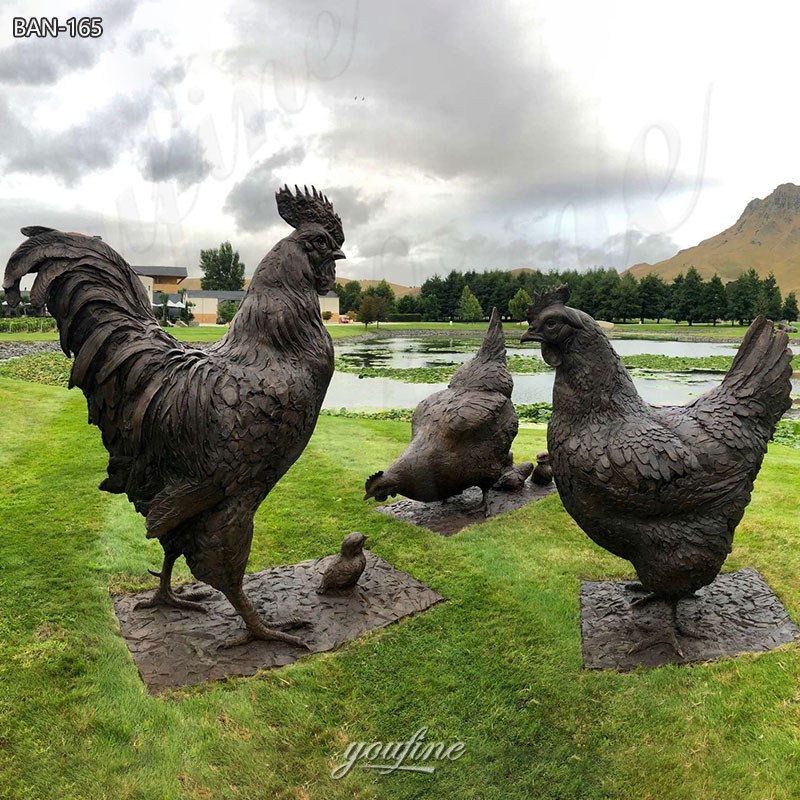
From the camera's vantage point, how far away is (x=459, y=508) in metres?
6.71

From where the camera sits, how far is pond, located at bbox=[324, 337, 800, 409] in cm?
1559

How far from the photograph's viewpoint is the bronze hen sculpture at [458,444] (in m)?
5.91

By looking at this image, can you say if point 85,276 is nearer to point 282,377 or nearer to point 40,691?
point 282,377

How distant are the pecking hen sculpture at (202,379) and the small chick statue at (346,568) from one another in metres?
0.80

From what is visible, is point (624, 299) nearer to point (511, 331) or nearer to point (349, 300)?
point (511, 331)

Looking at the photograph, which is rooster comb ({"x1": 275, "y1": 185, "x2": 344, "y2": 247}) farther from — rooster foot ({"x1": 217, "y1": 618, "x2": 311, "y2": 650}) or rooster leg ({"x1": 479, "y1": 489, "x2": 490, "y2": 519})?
rooster leg ({"x1": 479, "y1": 489, "x2": 490, "y2": 519})

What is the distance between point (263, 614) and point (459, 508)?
9.92 feet

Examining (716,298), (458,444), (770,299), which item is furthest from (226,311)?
(458,444)

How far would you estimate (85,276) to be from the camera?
9.99ft

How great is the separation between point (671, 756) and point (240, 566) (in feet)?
8.65

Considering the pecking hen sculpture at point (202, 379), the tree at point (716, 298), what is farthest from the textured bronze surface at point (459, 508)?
the tree at point (716, 298)

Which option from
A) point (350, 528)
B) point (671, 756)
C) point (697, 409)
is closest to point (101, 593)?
point (350, 528)

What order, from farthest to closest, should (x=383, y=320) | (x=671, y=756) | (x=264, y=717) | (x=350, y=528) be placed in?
(x=383, y=320), (x=350, y=528), (x=264, y=717), (x=671, y=756)

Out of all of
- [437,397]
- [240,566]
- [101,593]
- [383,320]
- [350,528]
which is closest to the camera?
[240,566]
